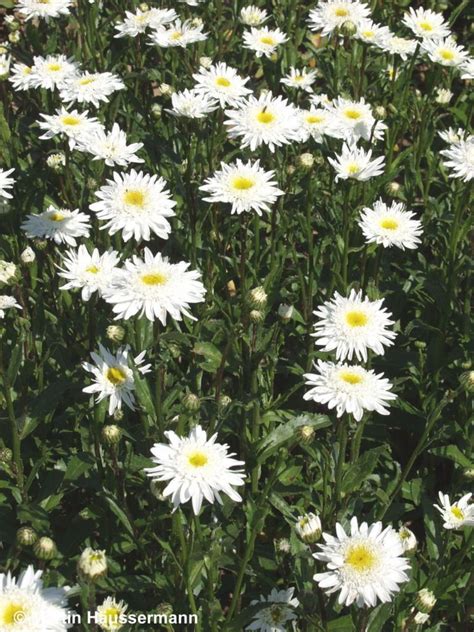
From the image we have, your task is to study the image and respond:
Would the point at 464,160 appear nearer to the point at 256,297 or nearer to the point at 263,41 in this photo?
the point at 256,297

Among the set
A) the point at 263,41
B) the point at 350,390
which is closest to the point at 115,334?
the point at 350,390

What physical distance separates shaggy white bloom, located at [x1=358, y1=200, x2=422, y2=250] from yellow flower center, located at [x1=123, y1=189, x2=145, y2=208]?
1.17m

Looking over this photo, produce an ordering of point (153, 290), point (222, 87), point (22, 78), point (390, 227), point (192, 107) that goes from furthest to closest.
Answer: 1. point (22, 78)
2. point (222, 87)
3. point (192, 107)
4. point (390, 227)
5. point (153, 290)

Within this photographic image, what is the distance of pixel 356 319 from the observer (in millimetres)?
3543

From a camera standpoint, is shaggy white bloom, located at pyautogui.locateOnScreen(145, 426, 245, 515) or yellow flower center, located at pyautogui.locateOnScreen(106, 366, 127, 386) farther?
yellow flower center, located at pyautogui.locateOnScreen(106, 366, 127, 386)

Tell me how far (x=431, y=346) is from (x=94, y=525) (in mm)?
2079

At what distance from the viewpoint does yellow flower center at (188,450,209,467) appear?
9.37 feet

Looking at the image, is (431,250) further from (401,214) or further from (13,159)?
(13,159)

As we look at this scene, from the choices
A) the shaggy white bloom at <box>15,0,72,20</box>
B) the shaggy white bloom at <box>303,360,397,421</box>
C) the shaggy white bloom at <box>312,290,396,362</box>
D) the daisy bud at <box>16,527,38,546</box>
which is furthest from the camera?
the shaggy white bloom at <box>15,0,72,20</box>

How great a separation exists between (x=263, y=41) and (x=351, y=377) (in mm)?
3323

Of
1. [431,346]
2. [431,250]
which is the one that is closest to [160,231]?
[431,346]

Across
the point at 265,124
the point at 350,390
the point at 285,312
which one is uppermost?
the point at 265,124

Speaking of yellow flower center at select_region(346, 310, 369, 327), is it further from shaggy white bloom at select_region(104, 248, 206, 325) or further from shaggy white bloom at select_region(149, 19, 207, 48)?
shaggy white bloom at select_region(149, 19, 207, 48)

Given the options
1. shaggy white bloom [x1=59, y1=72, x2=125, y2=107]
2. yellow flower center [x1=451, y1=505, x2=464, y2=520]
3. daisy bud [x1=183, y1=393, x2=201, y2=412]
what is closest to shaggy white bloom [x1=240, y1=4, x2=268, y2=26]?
shaggy white bloom [x1=59, y1=72, x2=125, y2=107]
